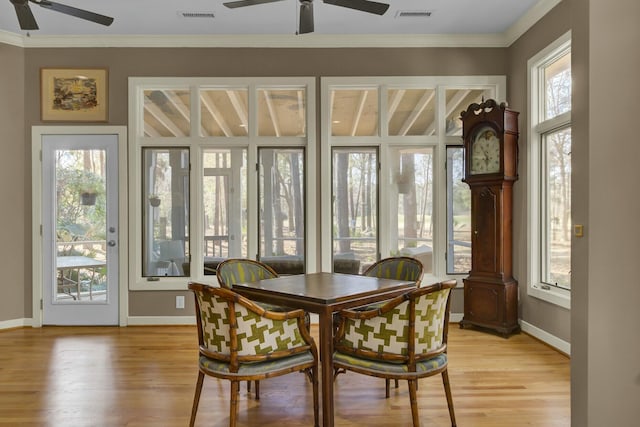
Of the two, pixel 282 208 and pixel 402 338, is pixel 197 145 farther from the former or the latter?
pixel 402 338

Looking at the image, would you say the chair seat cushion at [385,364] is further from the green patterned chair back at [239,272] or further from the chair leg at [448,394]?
the green patterned chair back at [239,272]

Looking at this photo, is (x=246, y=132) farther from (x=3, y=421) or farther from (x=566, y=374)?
(x=566, y=374)

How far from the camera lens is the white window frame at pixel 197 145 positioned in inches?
193

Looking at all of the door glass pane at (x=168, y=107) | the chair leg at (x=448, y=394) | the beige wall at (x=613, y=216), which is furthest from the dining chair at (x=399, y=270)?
the door glass pane at (x=168, y=107)

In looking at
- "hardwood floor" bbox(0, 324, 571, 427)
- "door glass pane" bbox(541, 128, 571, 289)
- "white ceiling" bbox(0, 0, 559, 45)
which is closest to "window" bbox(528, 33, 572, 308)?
"door glass pane" bbox(541, 128, 571, 289)

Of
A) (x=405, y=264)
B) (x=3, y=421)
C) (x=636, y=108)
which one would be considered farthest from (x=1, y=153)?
(x=636, y=108)

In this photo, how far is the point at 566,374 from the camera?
132 inches

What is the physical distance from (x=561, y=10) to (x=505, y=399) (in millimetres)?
3313

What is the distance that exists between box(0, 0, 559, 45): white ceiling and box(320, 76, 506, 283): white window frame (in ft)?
1.58

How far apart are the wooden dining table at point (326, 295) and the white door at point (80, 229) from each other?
2.79 meters

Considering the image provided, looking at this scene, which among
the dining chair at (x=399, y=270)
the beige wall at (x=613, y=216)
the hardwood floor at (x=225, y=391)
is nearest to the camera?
the beige wall at (x=613, y=216)

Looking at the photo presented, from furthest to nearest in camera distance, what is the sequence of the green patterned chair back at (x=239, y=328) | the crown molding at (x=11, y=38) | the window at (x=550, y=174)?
the crown molding at (x=11, y=38)
the window at (x=550, y=174)
the green patterned chair back at (x=239, y=328)

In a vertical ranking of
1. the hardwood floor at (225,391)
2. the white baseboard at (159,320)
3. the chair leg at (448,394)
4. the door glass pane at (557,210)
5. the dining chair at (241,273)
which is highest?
the door glass pane at (557,210)

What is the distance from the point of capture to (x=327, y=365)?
2.33m
